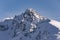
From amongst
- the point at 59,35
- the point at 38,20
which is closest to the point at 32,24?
the point at 38,20

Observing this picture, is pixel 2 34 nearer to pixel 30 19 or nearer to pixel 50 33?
pixel 30 19

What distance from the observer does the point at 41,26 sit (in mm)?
112312

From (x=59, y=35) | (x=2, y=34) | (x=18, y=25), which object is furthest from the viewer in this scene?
(x=2, y=34)

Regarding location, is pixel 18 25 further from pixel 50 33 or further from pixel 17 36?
pixel 50 33

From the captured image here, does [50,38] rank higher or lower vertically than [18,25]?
lower

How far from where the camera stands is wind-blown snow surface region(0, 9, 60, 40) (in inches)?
4141

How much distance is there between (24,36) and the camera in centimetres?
11756

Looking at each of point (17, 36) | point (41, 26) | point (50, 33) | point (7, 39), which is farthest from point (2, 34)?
point (50, 33)

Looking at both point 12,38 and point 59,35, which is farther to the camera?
point 12,38

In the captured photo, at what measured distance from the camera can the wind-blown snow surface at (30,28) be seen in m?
105

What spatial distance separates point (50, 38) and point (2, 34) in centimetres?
4119

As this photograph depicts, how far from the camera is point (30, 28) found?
11700cm

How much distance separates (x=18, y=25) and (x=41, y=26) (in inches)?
609

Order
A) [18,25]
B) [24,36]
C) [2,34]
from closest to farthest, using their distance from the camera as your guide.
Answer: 1. [24,36]
2. [18,25]
3. [2,34]
